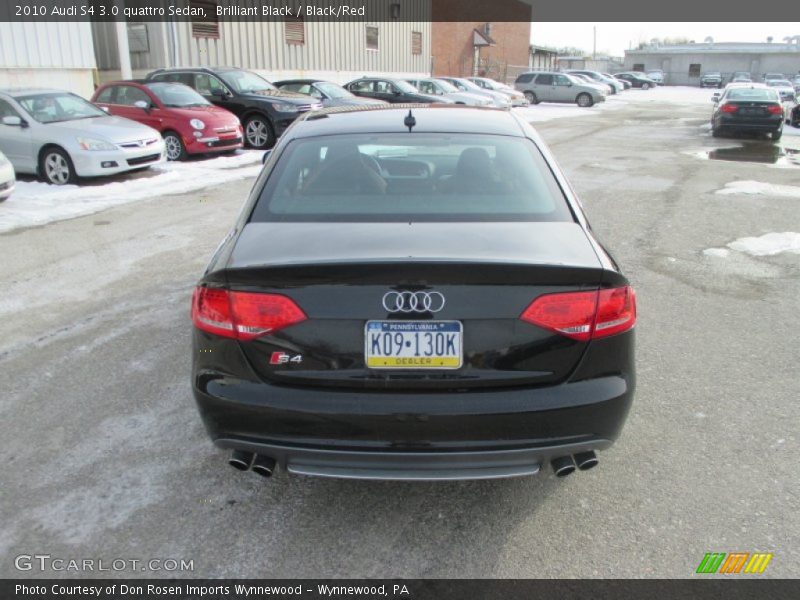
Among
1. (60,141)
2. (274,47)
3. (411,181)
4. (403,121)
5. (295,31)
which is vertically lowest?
(60,141)

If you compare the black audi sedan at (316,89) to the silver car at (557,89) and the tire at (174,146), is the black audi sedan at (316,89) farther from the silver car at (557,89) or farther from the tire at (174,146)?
the silver car at (557,89)

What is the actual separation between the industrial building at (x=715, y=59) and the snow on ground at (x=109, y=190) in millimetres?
78108

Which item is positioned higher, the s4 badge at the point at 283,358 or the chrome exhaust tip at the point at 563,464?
the s4 badge at the point at 283,358

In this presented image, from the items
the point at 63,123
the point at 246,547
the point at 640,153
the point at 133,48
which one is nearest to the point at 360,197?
the point at 246,547

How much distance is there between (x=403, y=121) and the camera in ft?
12.0

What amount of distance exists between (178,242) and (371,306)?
5.51 m

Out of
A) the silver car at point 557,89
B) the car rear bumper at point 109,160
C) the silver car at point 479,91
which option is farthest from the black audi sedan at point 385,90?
the silver car at point 557,89

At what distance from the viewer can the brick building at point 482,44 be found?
42156 millimetres

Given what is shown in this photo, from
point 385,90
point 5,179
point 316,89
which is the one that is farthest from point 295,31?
point 5,179

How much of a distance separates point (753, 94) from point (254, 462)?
20705mm

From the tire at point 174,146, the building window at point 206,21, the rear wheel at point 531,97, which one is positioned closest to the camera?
the tire at point 174,146

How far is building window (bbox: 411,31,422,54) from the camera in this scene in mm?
35344

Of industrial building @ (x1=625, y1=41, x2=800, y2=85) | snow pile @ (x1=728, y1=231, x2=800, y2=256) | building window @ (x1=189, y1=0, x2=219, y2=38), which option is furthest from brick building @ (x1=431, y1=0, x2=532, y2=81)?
industrial building @ (x1=625, y1=41, x2=800, y2=85)

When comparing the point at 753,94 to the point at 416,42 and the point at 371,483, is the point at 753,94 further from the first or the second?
the point at 416,42
